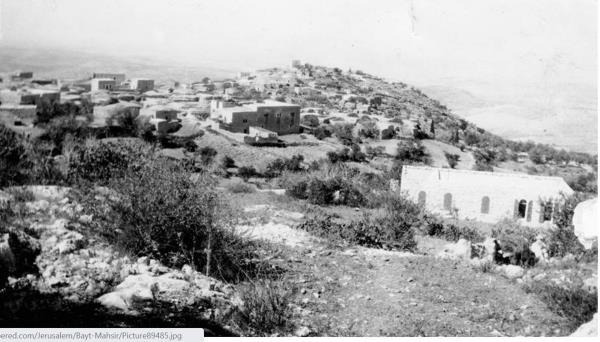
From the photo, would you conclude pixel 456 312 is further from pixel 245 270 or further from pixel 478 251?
pixel 478 251

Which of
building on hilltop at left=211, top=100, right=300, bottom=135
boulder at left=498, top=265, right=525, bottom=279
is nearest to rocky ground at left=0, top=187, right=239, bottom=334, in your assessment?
boulder at left=498, top=265, right=525, bottom=279

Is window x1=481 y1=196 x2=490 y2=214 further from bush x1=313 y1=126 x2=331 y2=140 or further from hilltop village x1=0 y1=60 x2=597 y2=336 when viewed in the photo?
bush x1=313 y1=126 x2=331 y2=140

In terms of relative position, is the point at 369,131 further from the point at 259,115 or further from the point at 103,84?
the point at 103,84

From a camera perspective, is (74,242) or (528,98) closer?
(74,242)

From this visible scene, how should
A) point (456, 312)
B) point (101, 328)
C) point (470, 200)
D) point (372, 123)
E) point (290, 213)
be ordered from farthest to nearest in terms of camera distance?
point (372, 123) < point (470, 200) < point (290, 213) < point (456, 312) < point (101, 328)

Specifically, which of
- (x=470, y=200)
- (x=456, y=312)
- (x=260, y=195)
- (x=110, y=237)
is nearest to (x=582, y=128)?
(x=470, y=200)

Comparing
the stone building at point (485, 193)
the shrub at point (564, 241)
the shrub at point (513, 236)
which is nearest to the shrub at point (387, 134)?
the stone building at point (485, 193)

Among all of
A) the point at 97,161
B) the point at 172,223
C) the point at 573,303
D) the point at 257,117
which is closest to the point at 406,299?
the point at 573,303
